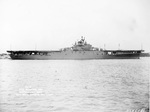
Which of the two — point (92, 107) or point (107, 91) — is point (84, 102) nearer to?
point (92, 107)

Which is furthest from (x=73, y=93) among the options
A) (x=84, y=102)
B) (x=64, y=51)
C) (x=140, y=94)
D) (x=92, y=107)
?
(x=64, y=51)

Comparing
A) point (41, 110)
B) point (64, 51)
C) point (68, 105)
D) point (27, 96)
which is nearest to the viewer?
point (41, 110)

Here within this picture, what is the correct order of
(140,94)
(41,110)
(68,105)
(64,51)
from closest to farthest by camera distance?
1. (41,110)
2. (68,105)
3. (140,94)
4. (64,51)

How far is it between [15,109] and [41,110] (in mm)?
998

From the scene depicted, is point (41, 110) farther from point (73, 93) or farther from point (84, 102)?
point (73, 93)

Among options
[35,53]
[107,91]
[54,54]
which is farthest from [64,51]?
[107,91]

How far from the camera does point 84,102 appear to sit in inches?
368

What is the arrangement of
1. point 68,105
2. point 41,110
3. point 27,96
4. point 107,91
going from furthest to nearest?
point 107,91, point 27,96, point 68,105, point 41,110

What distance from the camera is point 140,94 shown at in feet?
36.1

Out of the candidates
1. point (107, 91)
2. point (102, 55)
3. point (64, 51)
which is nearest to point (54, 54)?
point (64, 51)

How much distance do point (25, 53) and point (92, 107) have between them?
5726 centimetres

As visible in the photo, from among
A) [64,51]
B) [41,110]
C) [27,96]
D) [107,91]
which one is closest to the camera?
[41,110]

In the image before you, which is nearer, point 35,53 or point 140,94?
point 140,94

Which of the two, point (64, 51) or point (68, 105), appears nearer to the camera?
point (68, 105)
